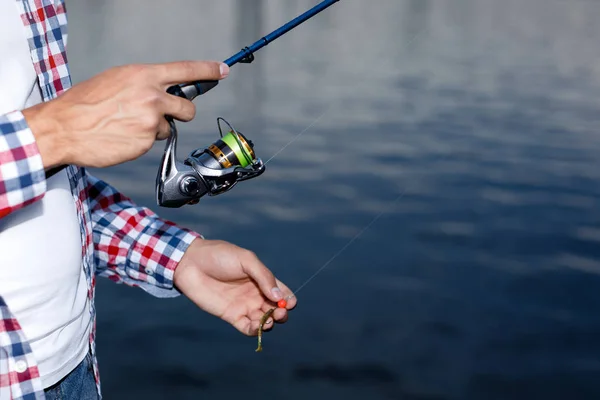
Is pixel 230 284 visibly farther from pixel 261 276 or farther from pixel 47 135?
pixel 47 135

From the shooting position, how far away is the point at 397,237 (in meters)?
5.22

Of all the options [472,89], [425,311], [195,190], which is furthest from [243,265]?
[472,89]

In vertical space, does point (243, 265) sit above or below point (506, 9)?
above

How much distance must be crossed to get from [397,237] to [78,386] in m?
3.88

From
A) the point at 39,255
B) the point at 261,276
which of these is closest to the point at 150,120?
the point at 39,255

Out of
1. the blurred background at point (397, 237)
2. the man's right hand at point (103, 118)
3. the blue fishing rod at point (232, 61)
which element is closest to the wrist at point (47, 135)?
the man's right hand at point (103, 118)

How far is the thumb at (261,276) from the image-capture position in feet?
5.18

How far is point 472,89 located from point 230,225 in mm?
4877

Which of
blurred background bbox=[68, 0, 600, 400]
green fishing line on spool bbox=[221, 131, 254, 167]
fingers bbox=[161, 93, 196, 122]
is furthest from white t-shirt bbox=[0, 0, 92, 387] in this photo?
blurred background bbox=[68, 0, 600, 400]

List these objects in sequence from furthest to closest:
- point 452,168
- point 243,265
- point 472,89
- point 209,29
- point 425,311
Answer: point 209,29, point 472,89, point 452,168, point 425,311, point 243,265

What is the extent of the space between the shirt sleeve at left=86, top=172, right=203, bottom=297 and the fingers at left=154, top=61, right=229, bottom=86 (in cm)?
39

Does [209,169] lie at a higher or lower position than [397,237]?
higher

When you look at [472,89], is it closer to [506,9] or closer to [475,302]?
[475,302]

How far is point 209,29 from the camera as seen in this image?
1439 centimetres
